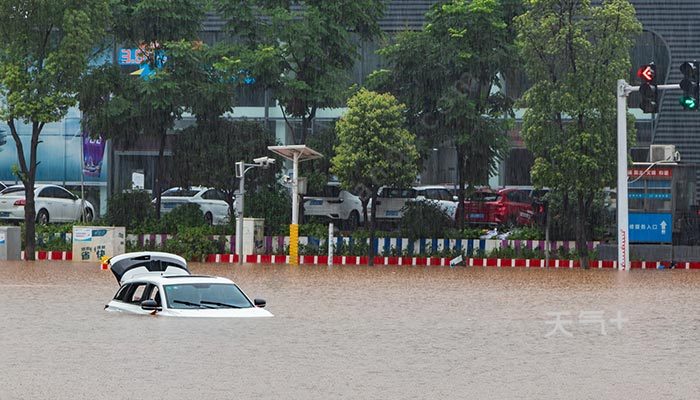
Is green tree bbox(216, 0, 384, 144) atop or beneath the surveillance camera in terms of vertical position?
atop

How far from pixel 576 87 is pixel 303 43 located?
9674 millimetres

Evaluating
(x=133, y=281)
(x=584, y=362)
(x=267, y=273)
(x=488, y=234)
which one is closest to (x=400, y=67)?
(x=488, y=234)

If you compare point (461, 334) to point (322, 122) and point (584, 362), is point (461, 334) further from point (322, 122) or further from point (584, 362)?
point (322, 122)

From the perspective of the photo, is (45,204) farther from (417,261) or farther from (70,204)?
(417,261)

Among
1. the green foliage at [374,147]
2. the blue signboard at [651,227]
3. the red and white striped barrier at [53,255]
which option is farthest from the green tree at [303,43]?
the blue signboard at [651,227]

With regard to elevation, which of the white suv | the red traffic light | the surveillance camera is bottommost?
the white suv

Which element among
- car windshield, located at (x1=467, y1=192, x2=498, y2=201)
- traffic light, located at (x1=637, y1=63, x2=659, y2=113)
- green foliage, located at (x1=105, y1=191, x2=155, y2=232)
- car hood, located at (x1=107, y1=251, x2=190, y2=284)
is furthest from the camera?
car windshield, located at (x1=467, y1=192, x2=498, y2=201)

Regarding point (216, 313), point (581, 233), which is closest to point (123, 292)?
point (216, 313)

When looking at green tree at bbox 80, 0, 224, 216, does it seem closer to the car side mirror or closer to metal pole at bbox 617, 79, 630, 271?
metal pole at bbox 617, 79, 630, 271

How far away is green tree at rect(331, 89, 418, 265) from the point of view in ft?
143

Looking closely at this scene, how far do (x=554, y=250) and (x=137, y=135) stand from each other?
15488mm

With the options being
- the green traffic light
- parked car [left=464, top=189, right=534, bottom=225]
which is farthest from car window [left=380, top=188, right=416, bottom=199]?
the green traffic light

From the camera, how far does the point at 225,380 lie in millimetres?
15914

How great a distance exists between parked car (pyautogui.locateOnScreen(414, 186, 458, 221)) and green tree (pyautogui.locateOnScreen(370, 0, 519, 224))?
173 cm
